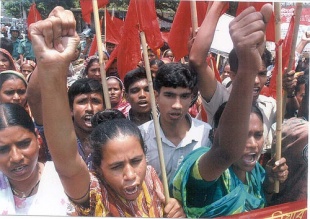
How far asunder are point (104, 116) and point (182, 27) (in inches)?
23.4

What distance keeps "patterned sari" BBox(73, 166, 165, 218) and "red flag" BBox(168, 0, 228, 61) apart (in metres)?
0.61

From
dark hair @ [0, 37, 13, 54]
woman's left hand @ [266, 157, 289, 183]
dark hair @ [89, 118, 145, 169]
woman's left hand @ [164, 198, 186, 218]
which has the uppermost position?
dark hair @ [0, 37, 13, 54]

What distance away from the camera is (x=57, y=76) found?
177cm

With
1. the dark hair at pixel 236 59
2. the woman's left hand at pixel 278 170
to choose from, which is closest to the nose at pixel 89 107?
the dark hair at pixel 236 59

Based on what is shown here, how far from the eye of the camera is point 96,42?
7.50 ft

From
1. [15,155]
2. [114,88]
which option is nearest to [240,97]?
[114,88]

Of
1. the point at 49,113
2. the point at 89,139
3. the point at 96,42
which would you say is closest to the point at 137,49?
the point at 96,42

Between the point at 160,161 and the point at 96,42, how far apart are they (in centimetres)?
63

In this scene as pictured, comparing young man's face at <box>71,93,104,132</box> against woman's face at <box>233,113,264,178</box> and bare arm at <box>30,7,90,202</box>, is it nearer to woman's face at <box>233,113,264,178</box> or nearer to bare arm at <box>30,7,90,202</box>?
bare arm at <box>30,7,90,202</box>

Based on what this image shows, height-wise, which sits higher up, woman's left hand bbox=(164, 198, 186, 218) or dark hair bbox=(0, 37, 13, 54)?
dark hair bbox=(0, 37, 13, 54)

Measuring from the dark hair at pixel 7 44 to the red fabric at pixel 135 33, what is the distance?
1.69 feet

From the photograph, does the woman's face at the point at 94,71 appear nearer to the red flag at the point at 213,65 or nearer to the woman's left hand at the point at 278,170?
the red flag at the point at 213,65

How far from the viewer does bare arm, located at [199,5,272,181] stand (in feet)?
6.54

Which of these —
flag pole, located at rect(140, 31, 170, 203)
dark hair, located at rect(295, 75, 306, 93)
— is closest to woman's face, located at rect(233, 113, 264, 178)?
dark hair, located at rect(295, 75, 306, 93)
